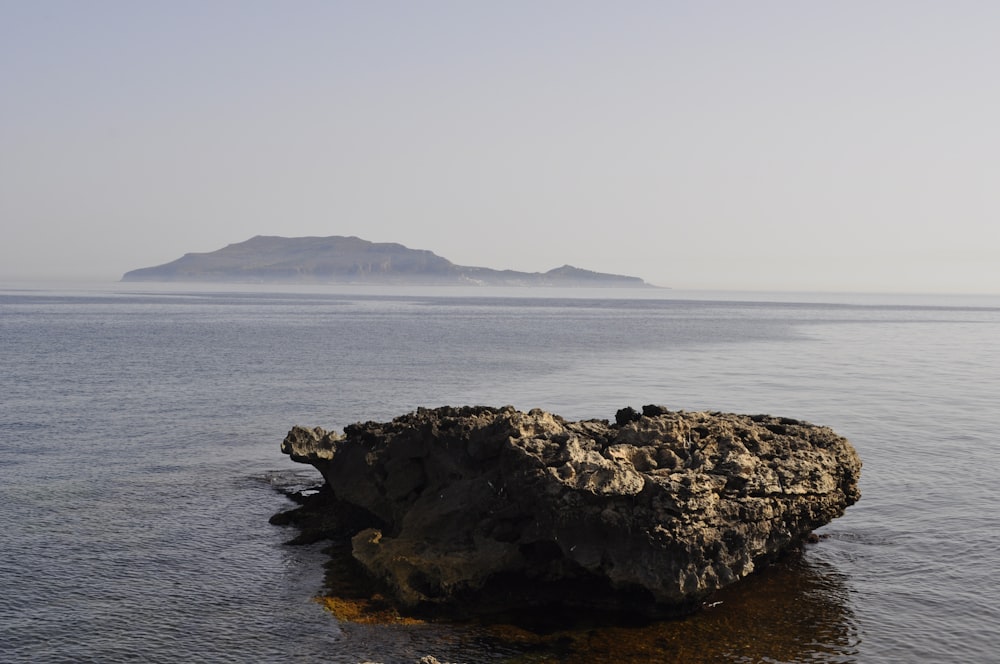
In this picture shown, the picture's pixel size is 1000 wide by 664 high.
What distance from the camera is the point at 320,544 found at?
24.1 metres

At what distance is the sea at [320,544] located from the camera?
58.1 ft

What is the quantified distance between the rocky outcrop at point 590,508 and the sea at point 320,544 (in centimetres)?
117

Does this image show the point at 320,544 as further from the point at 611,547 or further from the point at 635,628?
the point at 635,628

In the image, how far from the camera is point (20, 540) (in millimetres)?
23219

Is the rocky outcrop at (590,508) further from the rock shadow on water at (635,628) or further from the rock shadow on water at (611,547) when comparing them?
the rock shadow on water at (635,628)

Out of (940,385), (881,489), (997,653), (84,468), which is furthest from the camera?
(940,385)

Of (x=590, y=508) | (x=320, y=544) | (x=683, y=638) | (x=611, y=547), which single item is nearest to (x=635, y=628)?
(x=683, y=638)

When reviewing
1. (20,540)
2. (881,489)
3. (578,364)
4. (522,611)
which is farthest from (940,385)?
(20,540)

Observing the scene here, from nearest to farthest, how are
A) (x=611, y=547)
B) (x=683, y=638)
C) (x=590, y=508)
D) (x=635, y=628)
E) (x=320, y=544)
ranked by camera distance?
(x=683, y=638) < (x=635, y=628) < (x=611, y=547) < (x=590, y=508) < (x=320, y=544)

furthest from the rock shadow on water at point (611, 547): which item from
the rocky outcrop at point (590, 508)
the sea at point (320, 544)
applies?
the sea at point (320, 544)

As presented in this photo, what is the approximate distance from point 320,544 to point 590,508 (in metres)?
8.46

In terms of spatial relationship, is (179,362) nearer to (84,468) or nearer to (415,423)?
(84,468)

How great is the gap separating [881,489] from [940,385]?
109 feet

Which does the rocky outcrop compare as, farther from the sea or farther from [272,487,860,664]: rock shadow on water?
the sea
